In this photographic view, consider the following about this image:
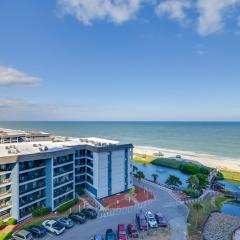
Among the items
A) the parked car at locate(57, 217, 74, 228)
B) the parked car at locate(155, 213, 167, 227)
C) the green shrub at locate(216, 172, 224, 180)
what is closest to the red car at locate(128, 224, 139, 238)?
the parked car at locate(155, 213, 167, 227)

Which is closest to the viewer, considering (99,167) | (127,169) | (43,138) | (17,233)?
(17,233)

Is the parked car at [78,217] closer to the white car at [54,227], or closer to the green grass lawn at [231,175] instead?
the white car at [54,227]

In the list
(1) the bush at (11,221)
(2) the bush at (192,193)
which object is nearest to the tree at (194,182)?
(2) the bush at (192,193)

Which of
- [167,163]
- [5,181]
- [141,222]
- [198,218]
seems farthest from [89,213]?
[167,163]

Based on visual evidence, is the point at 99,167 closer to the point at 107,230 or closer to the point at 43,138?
the point at 107,230

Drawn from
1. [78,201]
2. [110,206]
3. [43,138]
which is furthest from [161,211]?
[43,138]

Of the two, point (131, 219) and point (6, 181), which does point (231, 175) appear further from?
point (6, 181)

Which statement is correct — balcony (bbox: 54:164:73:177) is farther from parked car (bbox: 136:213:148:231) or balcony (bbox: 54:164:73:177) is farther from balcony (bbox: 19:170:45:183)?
parked car (bbox: 136:213:148:231)
